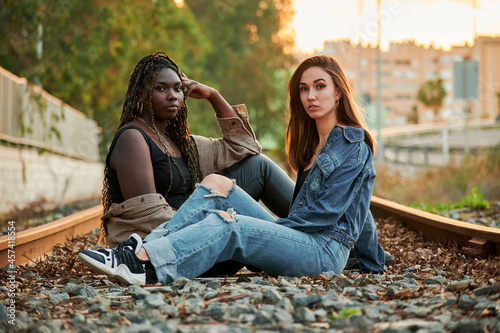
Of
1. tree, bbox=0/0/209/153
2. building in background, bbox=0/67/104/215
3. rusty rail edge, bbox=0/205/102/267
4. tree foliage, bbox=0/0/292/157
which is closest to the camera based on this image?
rusty rail edge, bbox=0/205/102/267

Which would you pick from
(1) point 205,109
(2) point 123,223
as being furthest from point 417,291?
(1) point 205,109

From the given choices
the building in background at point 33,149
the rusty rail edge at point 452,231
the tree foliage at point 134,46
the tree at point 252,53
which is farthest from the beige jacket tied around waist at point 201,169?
the tree at point 252,53

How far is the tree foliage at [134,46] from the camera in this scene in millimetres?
13805

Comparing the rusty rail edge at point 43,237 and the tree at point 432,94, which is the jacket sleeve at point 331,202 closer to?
the rusty rail edge at point 43,237

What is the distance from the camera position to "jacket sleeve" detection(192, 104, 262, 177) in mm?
4680

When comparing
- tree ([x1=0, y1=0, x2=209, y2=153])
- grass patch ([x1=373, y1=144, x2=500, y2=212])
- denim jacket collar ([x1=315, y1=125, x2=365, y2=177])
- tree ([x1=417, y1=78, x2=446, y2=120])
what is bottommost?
grass patch ([x1=373, y1=144, x2=500, y2=212])

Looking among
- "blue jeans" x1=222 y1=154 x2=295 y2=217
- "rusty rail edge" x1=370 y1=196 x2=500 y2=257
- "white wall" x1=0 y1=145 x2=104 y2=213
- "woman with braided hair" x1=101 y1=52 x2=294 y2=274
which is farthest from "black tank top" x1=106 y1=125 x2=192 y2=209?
"white wall" x1=0 y1=145 x2=104 y2=213

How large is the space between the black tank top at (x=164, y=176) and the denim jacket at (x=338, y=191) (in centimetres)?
99

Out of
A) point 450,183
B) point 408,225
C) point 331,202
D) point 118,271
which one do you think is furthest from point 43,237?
point 450,183

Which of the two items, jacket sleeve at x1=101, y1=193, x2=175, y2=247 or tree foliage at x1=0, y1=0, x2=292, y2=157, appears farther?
tree foliage at x1=0, y1=0, x2=292, y2=157

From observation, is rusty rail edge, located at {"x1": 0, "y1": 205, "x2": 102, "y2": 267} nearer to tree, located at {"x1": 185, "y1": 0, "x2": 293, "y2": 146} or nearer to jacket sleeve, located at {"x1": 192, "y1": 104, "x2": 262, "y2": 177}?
jacket sleeve, located at {"x1": 192, "y1": 104, "x2": 262, "y2": 177}

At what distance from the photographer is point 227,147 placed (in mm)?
4723

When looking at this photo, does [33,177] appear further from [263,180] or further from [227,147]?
[263,180]

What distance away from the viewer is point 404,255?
452 centimetres
